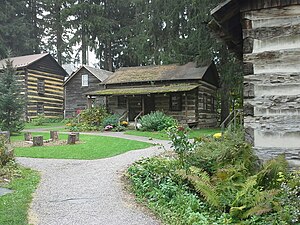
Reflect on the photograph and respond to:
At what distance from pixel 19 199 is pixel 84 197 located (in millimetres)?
1220

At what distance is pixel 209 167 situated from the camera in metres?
7.02

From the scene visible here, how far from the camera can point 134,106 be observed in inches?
1008

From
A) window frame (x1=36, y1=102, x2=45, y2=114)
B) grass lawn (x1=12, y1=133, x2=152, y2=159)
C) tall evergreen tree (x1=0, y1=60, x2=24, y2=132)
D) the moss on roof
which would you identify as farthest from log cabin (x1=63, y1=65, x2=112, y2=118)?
grass lawn (x1=12, y1=133, x2=152, y2=159)

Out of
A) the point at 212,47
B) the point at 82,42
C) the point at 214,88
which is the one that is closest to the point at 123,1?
the point at 82,42

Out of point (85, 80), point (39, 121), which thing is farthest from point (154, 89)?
point (39, 121)

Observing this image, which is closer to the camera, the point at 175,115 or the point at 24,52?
the point at 175,115

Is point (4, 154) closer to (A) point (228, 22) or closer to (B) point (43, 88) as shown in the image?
(A) point (228, 22)

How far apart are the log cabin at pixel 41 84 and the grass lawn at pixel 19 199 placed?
2259 centimetres

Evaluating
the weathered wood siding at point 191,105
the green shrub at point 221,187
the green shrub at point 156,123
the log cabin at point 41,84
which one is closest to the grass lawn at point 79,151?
the green shrub at point 221,187

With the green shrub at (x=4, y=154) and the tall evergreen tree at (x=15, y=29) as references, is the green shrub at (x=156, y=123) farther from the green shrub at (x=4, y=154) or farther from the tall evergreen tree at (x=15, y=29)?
the tall evergreen tree at (x=15, y=29)

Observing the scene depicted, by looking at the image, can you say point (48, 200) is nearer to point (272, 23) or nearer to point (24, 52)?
point (272, 23)

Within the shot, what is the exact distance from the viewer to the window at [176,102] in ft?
76.7

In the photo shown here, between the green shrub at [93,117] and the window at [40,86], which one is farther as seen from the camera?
the window at [40,86]

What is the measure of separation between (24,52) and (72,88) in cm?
1624
